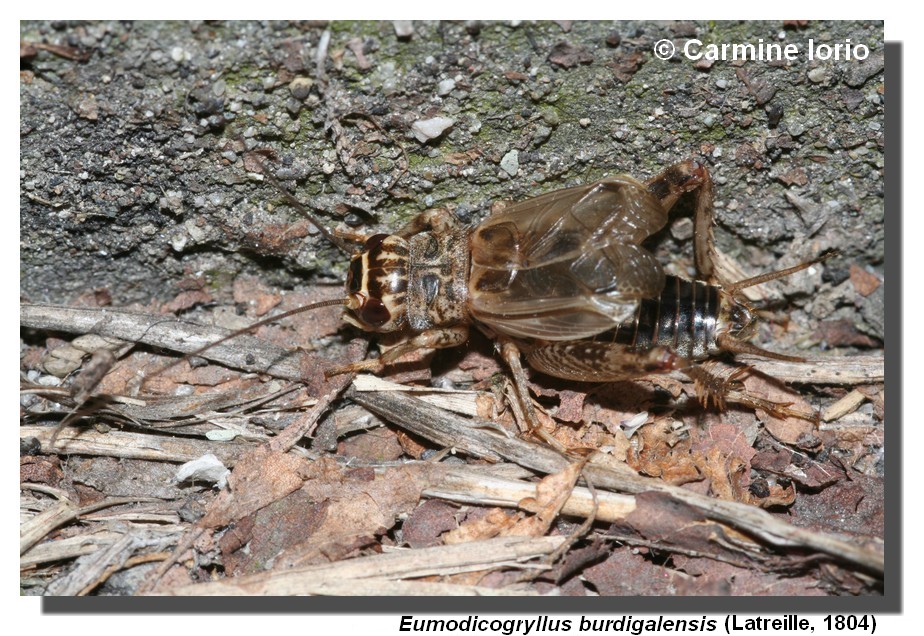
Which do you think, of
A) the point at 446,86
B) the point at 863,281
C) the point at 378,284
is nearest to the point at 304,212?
the point at 378,284

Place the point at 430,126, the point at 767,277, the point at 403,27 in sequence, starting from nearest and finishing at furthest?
the point at 403,27 < the point at 430,126 < the point at 767,277

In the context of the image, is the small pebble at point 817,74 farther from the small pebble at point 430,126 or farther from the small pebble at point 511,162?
the small pebble at point 430,126

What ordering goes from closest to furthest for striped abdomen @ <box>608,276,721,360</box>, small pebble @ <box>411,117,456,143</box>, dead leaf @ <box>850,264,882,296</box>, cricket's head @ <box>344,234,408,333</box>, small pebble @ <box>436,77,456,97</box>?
small pebble @ <box>436,77,456,97</box>
small pebble @ <box>411,117,456,143</box>
striped abdomen @ <box>608,276,721,360</box>
cricket's head @ <box>344,234,408,333</box>
dead leaf @ <box>850,264,882,296</box>

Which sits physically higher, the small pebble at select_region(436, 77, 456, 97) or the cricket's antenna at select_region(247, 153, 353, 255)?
the small pebble at select_region(436, 77, 456, 97)

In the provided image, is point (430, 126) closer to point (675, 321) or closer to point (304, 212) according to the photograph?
point (304, 212)

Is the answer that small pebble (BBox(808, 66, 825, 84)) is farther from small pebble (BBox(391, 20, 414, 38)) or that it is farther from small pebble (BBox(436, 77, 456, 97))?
small pebble (BBox(391, 20, 414, 38))

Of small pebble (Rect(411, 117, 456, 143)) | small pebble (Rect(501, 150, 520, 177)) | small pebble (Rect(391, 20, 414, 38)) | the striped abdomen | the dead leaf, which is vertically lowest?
the striped abdomen

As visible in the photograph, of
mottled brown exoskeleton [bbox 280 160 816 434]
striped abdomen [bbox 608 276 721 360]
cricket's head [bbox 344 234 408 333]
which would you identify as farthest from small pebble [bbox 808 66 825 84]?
cricket's head [bbox 344 234 408 333]

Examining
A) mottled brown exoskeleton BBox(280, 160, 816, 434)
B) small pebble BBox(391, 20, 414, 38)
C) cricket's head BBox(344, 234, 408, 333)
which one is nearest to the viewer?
small pebble BBox(391, 20, 414, 38)
